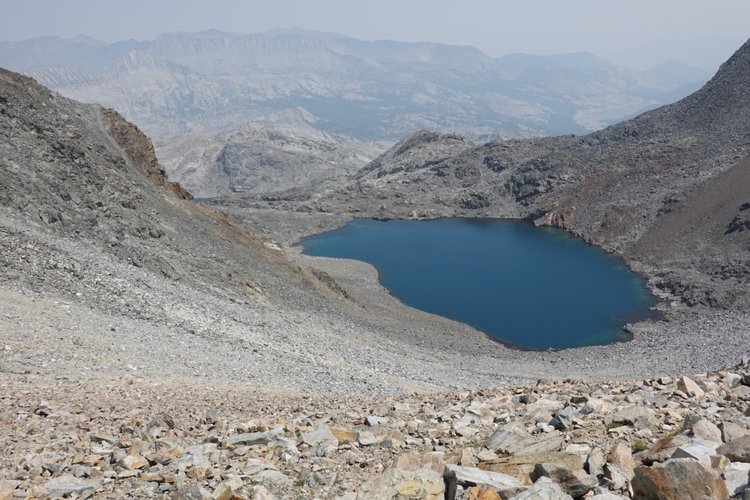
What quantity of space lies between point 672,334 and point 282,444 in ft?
171

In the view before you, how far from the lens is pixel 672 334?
54969mm

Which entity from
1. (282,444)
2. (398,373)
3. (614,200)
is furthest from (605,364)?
(614,200)

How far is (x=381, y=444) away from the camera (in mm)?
12562

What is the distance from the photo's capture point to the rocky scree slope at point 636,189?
76438mm

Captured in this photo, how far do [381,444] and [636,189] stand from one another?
10212 cm

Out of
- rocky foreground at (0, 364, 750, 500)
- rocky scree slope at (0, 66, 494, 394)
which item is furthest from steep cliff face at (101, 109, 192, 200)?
rocky foreground at (0, 364, 750, 500)

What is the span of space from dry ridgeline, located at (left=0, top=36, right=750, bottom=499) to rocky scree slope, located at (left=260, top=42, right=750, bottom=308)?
970 millimetres

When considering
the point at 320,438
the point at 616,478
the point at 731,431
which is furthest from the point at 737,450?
the point at 320,438

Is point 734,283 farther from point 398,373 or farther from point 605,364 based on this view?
point 398,373

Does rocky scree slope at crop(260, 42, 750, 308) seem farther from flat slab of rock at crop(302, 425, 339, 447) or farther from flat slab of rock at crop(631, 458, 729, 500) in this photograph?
flat slab of rock at crop(631, 458, 729, 500)

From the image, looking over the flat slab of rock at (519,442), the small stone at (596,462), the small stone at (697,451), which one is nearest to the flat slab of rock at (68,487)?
the flat slab of rock at (519,442)

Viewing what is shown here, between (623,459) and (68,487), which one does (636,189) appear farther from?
(68,487)

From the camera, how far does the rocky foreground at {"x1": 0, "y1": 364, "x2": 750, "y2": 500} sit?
9570 mm

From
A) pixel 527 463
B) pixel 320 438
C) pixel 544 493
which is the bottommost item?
pixel 320 438
